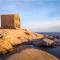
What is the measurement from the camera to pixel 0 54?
28.2 meters

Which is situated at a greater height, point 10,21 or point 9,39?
point 10,21

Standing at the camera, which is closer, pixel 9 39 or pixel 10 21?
pixel 9 39

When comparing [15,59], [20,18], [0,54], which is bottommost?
[0,54]

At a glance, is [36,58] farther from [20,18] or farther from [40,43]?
[20,18]

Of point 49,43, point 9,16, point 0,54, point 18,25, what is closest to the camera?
point 0,54

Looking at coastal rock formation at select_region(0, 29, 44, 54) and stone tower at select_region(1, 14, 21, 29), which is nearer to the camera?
coastal rock formation at select_region(0, 29, 44, 54)

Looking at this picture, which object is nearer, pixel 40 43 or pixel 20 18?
pixel 40 43

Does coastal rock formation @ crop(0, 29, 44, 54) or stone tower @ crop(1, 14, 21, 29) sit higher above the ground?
stone tower @ crop(1, 14, 21, 29)

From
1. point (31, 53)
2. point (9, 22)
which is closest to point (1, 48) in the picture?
point (31, 53)

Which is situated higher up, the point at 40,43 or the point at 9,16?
the point at 9,16

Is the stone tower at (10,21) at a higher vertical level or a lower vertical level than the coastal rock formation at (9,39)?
higher

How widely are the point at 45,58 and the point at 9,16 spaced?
59.2 m

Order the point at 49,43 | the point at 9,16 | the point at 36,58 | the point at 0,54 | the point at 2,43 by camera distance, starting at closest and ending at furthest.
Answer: the point at 36,58, the point at 0,54, the point at 2,43, the point at 49,43, the point at 9,16

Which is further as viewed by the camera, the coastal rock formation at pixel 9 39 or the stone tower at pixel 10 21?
the stone tower at pixel 10 21
